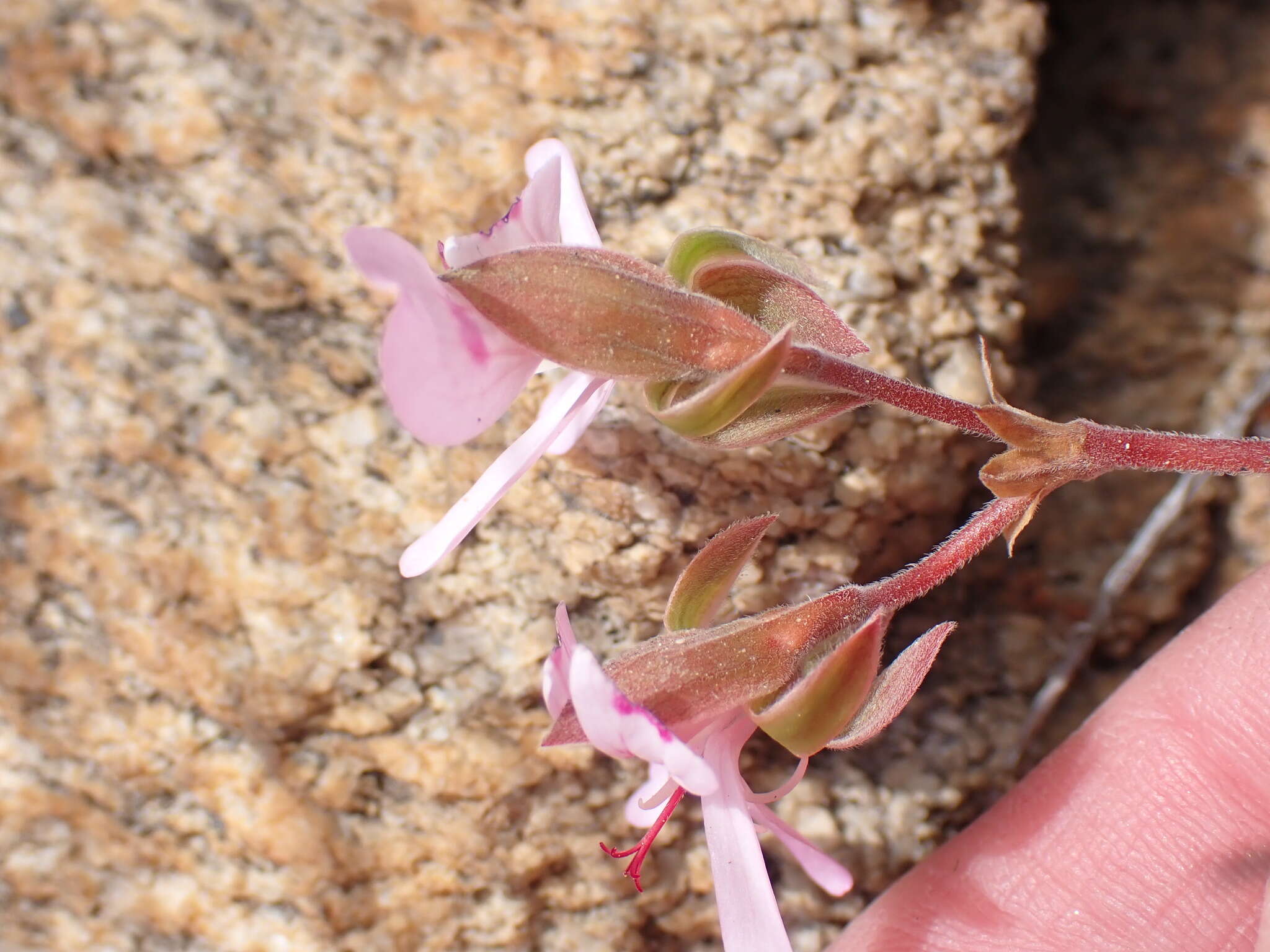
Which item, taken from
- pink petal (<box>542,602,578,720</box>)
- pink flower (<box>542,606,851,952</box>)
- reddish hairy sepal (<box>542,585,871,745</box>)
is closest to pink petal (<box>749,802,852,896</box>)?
pink flower (<box>542,606,851,952</box>)

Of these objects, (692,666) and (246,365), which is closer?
(692,666)

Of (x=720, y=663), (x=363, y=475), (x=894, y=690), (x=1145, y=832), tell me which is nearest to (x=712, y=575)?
→ (x=720, y=663)

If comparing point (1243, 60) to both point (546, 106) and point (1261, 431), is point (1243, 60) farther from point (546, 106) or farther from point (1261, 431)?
point (546, 106)

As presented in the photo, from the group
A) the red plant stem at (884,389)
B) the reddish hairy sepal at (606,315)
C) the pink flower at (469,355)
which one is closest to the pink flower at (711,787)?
the pink flower at (469,355)

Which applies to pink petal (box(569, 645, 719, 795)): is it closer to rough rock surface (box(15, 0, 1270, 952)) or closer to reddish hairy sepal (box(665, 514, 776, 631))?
reddish hairy sepal (box(665, 514, 776, 631))

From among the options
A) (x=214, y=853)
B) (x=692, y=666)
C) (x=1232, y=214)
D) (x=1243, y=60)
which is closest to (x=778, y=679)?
(x=692, y=666)

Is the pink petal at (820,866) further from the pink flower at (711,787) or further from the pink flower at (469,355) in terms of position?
the pink flower at (469,355)
